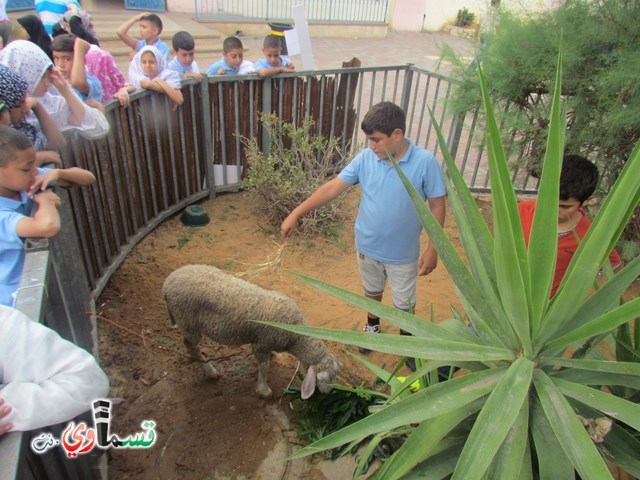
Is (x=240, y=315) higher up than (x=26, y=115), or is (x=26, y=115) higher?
(x=26, y=115)

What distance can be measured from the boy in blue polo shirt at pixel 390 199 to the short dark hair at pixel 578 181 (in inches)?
30.1

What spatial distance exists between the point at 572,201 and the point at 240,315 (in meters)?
2.32

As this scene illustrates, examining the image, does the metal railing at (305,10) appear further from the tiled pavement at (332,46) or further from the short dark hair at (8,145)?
the short dark hair at (8,145)

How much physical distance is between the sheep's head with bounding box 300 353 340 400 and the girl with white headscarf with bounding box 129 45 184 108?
345 centimetres

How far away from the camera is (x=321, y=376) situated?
10.8ft

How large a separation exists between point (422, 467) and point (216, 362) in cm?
255

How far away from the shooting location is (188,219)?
5.79m

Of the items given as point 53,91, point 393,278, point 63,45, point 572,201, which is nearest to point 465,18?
point 63,45

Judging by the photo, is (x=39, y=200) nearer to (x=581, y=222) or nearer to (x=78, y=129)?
(x=78, y=129)

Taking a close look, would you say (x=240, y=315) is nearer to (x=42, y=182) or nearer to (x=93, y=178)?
(x=93, y=178)

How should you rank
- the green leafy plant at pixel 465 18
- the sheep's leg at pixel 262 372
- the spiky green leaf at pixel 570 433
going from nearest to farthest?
1. the spiky green leaf at pixel 570 433
2. the sheep's leg at pixel 262 372
3. the green leafy plant at pixel 465 18

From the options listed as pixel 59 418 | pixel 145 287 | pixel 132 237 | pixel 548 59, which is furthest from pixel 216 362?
pixel 548 59

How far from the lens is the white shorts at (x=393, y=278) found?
3.53 meters

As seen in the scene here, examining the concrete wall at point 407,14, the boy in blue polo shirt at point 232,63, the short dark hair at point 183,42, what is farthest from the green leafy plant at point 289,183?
the concrete wall at point 407,14
